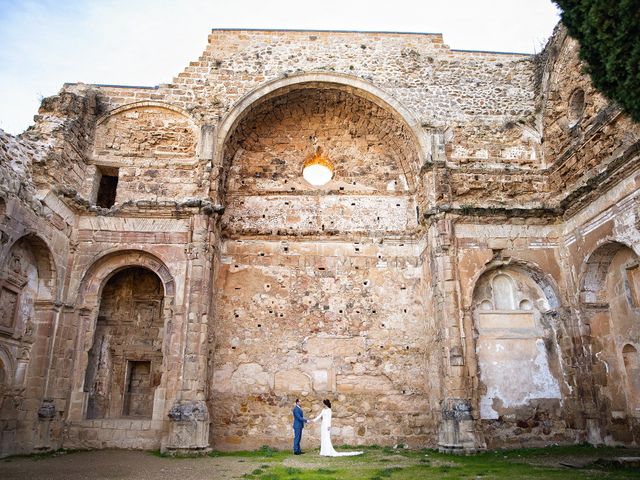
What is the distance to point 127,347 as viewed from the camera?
Answer: 12.4 meters

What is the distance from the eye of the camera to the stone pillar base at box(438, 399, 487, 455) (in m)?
10.5

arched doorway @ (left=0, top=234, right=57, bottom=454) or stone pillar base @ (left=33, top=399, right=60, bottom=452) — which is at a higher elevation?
arched doorway @ (left=0, top=234, right=57, bottom=454)

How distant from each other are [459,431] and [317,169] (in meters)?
7.79

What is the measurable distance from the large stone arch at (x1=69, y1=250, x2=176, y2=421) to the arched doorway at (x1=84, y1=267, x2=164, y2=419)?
375 mm

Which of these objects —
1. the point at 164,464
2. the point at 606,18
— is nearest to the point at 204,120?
the point at 164,464

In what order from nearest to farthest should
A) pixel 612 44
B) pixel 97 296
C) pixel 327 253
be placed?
pixel 612 44
pixel 97 296
pixel 327 253

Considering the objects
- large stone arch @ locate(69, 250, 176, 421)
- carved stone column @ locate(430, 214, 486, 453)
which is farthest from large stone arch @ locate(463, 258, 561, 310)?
large stone arch @ locate(69, 250, 176, 421)

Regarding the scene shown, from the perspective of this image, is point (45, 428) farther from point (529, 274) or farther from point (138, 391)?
point (529, 274)

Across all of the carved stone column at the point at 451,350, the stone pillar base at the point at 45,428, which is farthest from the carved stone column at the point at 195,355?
the carved stone column at the point at 451,350

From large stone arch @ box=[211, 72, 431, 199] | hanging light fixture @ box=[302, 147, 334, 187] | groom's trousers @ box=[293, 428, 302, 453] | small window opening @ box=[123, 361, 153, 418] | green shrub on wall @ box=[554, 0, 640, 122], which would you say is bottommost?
groom's trousers @ box=[293, 428, 302, 453]

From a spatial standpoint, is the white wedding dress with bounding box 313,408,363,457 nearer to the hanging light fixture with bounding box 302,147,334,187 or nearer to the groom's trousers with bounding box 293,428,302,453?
the groom's trousers with bounding box 293,428,302,453

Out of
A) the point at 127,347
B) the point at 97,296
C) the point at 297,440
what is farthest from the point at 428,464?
the point at 97,296

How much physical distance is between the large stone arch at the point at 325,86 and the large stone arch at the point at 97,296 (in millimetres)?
2618

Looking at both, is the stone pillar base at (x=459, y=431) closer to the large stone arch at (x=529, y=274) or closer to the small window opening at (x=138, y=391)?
the large stone arch at (x=529, y=274)
